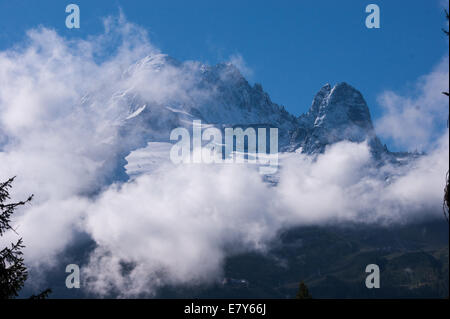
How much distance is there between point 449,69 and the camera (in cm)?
1270
